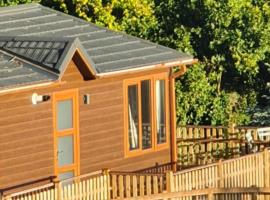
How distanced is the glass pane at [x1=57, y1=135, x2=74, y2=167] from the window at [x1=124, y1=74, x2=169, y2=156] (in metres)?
2.05

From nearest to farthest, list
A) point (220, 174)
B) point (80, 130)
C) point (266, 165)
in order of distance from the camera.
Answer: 1. point (80, 130)
2. point (220, 174)
3. point (266, 165)

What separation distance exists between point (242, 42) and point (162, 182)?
17365 mm

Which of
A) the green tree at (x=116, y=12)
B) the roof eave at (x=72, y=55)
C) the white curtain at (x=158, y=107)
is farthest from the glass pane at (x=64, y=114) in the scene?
the green tree at (x=116, y=12)

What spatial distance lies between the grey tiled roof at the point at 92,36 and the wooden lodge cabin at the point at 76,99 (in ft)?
0.08

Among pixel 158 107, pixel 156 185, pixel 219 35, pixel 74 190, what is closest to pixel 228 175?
pixel 158 107

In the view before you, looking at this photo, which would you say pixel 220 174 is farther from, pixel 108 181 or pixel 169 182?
pixel 108 181

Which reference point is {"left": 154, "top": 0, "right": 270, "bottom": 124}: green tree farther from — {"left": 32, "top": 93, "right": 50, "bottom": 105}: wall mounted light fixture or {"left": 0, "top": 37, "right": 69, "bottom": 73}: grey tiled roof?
{"left": 32, "top": 93, "right": 50, "bottom": 105}: wall mounted light fixture

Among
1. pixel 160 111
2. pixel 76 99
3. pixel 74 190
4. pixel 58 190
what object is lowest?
pixel 74 190

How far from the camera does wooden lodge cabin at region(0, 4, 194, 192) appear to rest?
31078 mm

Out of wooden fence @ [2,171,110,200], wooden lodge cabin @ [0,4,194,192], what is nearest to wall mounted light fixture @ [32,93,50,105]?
wooden lodge cabin @ [0,4,194,192]

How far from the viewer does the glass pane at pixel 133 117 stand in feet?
113

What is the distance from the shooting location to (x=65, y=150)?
1282 inches

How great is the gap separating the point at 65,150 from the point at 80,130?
25.9 inches

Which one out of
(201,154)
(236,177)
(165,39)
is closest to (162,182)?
(236,177)
